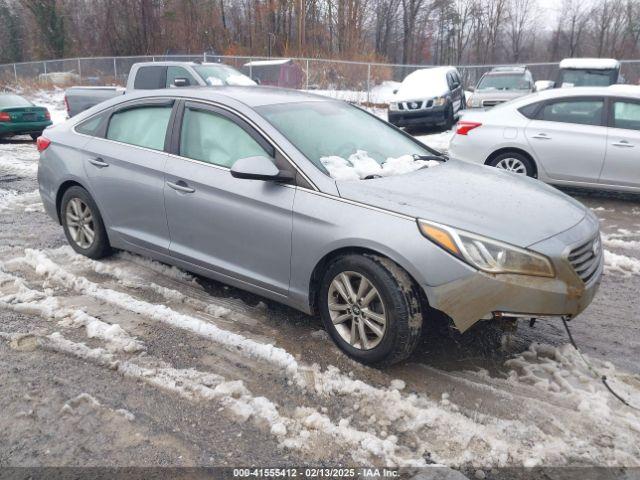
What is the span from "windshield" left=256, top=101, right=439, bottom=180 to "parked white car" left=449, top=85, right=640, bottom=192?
3677mm

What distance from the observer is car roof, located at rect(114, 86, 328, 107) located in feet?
13.6

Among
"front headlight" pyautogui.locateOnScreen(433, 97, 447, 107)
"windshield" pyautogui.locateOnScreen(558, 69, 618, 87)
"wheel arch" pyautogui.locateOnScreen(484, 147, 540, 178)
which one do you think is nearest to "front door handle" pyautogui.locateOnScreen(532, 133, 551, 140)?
"wheel arch" pyautogui.locateOnScreen(484, 147, 540, 178)

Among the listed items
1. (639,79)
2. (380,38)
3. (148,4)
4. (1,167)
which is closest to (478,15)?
(380,38)

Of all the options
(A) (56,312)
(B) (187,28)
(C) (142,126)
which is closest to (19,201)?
(C) (142,126)

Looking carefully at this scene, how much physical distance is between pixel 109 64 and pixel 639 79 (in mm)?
25167

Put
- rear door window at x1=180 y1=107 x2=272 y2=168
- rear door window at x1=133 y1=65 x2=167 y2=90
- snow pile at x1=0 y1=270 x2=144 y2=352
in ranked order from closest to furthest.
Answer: snow pile at x1=0 y1=270 x2=144 y2=352 < rear door window at x1=180 y1=107 x2=272 y2=168 < rear door window at x1=133 y1=65 x2=167 y2=90

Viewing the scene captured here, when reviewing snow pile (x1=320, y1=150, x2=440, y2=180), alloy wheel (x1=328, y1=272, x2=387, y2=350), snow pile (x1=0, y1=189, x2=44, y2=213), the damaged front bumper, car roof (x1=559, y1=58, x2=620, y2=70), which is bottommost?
snow pile (x1=0, y1=189, x2=44, y2=213)

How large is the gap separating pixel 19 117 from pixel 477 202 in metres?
14.0

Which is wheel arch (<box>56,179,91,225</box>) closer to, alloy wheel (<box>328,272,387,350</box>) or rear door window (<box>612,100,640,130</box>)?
alloy wheel (<box>328,272,387,350</box>)

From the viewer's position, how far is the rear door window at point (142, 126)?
14.5 feet

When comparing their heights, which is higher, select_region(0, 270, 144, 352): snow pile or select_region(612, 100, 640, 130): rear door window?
select_region(612, 100, 640, 130): rear door window

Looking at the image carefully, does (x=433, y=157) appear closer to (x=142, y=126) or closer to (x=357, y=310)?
(x=357, y=310)

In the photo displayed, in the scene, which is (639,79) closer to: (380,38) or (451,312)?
(451,312)

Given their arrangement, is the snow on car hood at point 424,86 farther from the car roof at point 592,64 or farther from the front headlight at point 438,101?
the car roof at point 592,64
